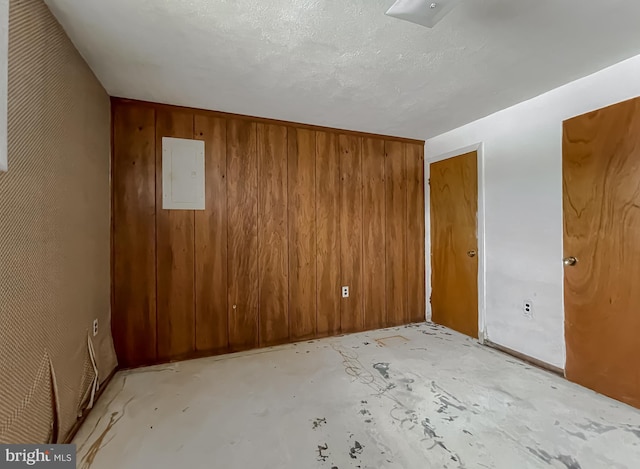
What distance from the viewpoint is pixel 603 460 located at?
1380 millimetres

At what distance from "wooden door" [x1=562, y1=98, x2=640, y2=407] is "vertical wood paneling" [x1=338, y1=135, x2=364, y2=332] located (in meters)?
1.77

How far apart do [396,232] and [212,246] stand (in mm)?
2078

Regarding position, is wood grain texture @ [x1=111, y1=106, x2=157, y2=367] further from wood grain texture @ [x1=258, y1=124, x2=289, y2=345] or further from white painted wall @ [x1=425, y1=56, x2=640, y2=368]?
white painted wall @ [x1=425, y1=56, x2=640, y2=368]

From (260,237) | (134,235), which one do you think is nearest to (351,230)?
(260,237)

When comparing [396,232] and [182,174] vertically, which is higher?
[182,174]

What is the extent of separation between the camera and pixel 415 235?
137 inches

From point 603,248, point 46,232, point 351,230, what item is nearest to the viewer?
point 46,232

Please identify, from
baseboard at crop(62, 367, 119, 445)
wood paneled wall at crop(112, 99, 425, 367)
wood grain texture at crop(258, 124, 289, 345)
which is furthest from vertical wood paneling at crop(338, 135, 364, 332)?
baseboard at crop(62, 367, 119, 445)

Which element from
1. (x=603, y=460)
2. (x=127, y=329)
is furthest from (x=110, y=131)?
(x=603, y=460)

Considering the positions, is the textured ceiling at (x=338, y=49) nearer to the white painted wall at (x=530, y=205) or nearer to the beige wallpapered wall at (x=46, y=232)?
the white painted wall at (x=530, y=205)

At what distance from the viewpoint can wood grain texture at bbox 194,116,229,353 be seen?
2.55 m

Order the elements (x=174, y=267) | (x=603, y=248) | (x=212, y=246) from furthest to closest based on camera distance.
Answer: (x=212, y=246) < (x=174, y=267) < (x=603, y=248)

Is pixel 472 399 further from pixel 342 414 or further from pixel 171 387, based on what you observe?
pixel 171 387

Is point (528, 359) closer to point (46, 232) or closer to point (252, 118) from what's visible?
point (252, 118)
